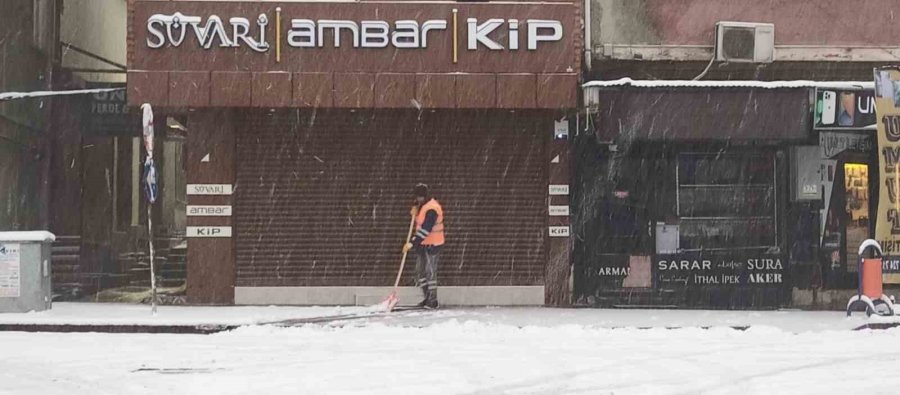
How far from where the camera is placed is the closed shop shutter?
1738 cm

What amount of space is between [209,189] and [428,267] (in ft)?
11.3

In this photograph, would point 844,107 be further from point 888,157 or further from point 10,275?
point 10,275

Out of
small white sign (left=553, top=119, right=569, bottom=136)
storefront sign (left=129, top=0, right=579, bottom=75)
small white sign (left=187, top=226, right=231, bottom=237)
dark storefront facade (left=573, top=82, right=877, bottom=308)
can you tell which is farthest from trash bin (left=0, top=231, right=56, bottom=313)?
dark storefront facade (left=573, top=82, right=877, bottom=308)

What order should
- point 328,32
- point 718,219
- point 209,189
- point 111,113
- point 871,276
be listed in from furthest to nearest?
point 111,113
point 718,219
point 209,189
point 328,32
point 871,276

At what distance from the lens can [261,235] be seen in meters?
17.4

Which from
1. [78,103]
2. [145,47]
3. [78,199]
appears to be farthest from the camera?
[78,199]

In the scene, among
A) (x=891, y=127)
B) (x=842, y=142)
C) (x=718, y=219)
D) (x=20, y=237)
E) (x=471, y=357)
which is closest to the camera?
(x=471, y=357)

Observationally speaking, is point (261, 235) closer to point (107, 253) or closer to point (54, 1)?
A: point (107, 253)

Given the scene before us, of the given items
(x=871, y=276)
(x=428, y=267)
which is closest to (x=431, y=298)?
(x=428, y=267)

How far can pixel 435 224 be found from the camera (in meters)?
16.6

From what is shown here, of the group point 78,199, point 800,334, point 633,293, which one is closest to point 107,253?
point 78,199

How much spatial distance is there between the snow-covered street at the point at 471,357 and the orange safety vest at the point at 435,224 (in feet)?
3.84

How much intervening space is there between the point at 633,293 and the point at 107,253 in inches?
383

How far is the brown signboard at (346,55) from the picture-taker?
53.7 ft
